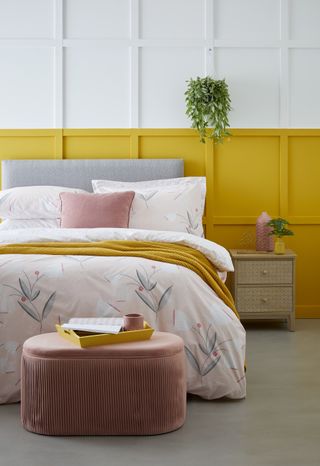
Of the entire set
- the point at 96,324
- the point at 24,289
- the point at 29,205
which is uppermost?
the point at 29,205

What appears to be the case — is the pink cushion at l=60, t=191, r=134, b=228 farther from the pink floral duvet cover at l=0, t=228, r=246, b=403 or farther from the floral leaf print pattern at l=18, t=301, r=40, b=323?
the floral leaf print pattern at l=18, t=301, r=40, b=323

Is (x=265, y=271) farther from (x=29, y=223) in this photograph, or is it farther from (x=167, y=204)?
(x=29, y=223)

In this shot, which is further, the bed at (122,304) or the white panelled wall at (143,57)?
the white panelled wall at (143,57)

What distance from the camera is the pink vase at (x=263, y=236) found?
5031 mm

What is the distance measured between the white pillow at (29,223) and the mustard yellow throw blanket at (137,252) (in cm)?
126

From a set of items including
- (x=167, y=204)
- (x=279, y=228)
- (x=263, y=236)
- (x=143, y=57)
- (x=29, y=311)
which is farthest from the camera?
(x=143, y=57)

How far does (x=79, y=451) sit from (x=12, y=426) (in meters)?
0.41

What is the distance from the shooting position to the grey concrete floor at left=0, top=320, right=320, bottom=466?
8.07 feet

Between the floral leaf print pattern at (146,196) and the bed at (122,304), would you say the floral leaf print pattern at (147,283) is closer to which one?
the bed at (122,304)

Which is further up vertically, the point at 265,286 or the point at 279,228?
the point at 279,228

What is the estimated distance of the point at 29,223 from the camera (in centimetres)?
478

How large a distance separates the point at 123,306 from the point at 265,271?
1959mm

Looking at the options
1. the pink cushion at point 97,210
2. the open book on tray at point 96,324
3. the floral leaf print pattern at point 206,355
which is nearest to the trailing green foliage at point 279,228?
the pink cushion at point 97,210

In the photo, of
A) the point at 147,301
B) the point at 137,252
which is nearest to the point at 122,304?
the point at 147,301
